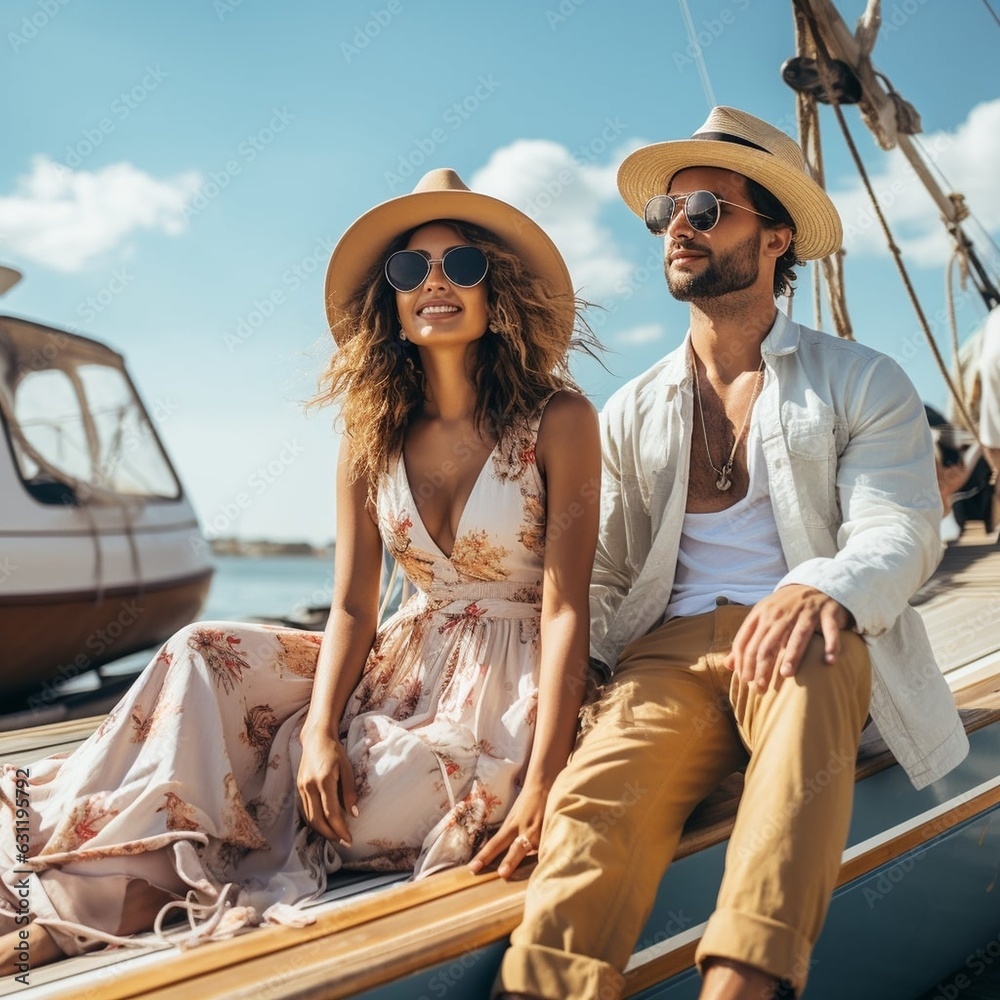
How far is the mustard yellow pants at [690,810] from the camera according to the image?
169 cm

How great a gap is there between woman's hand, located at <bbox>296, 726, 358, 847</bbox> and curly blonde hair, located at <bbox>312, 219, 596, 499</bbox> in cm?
65

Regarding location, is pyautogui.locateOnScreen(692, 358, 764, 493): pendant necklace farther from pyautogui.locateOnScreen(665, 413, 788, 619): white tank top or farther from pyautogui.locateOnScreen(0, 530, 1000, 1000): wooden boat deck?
→ pyautogui.locateOnScreen(0, 530, 1000, 1000): wooden boat deck

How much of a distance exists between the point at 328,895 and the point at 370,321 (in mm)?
1318

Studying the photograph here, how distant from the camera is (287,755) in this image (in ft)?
7.27

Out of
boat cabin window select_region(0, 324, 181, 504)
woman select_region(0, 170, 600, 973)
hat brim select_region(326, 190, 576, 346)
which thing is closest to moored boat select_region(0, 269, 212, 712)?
boat cabin window select_region(0, 324, 181, 504)

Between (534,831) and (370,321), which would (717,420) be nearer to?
(370,321)

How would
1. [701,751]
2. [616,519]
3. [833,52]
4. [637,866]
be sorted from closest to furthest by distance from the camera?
[637,866]
[701,751]
[616,519]
[833,52]

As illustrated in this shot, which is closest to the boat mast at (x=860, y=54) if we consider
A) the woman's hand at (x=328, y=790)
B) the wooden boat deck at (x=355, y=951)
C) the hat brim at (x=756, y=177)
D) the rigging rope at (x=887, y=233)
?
the rigging rope at (x=887, y=233)

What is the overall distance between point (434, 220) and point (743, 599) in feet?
3.67

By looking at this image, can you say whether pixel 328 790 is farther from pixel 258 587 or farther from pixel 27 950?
pixel 258 587

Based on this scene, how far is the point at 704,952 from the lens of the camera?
5.57 ft

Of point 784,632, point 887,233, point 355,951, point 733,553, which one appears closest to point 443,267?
point 733,553

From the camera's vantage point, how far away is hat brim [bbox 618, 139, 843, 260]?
8.94ft

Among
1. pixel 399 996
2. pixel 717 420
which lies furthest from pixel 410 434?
pixel 399 996
